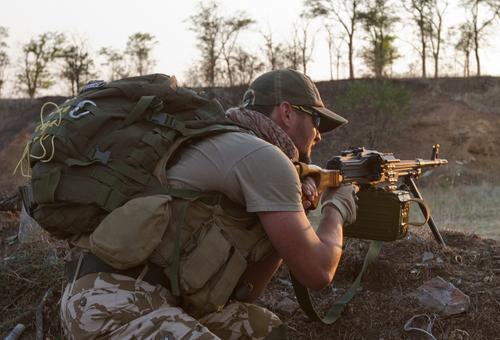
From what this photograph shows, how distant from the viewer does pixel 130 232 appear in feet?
7.28

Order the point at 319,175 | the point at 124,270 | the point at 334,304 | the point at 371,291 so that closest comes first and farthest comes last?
1. the point at 124,270
2. the point at 319,175
3. the point at 334,304
4. the point at 371,291

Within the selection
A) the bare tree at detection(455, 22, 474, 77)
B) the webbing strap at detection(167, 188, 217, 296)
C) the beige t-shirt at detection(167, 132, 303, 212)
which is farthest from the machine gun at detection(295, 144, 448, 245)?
the bare tree at detection(455, 22, 474, 77)

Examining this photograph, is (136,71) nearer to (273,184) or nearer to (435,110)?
(435,110)

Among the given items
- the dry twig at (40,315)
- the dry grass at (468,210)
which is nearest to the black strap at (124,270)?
the dry twig at (40,315)

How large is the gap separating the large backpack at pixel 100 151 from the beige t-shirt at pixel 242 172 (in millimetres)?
65

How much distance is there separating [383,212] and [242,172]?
148 centimetres

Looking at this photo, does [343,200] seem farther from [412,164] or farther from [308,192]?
[412,164]

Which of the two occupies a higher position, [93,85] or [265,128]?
[93,85]

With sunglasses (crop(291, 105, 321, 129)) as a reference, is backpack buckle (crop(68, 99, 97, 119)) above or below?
above

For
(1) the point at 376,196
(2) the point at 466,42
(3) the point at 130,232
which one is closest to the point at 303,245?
(3) the point at 130,232

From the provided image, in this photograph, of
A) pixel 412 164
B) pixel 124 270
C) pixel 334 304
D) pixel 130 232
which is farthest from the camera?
pixel 412 164

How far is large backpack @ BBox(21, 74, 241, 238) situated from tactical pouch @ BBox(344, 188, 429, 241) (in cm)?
131

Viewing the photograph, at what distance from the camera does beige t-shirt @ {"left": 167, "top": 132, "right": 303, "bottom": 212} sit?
2.25 meters

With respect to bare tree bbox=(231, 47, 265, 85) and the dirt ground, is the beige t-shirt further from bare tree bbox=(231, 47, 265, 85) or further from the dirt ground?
bare tree bbox=(231, 47, 265, 85)
